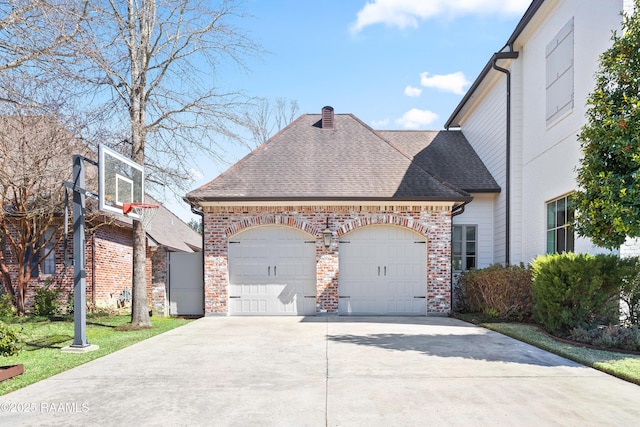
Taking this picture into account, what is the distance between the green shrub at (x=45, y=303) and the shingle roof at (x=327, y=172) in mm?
4983

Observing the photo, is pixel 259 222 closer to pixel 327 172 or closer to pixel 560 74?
pixel 327 172

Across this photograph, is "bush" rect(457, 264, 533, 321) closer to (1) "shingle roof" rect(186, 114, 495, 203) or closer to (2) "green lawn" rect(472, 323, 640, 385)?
(2) "green lawn" rect(472, 323, 640, 385)

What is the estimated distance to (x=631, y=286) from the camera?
25.7ft

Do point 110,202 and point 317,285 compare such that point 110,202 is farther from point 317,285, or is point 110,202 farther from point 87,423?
point 317,285

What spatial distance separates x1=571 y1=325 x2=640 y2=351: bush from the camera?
7109 millimetres

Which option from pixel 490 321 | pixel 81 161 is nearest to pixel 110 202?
pixel 81 161

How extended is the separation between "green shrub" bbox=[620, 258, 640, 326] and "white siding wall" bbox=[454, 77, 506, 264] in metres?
5.26

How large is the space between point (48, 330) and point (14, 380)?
508 centimetres

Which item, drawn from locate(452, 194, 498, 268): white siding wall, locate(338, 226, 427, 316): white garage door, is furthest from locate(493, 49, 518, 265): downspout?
locate(338, 226, 427, 316): white garage door

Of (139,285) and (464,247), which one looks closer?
(139,285)

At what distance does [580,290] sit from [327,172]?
7.17m

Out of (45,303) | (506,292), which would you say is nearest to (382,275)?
(506,292)

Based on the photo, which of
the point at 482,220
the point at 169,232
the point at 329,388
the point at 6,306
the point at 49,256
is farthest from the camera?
the point at 169,232

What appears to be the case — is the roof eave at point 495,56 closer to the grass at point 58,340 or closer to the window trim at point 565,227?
the window trim at point 565,227
